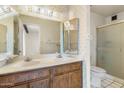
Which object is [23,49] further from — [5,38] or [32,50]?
[5,38]

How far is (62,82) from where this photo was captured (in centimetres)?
172

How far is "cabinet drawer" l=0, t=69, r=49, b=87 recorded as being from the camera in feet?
3.89

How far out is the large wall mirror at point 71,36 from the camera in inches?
82.8

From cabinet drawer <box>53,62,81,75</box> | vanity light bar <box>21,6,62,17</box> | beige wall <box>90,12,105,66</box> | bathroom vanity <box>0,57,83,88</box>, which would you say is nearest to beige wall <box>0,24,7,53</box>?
bathroom vanity <box>0,57,83,88</box>

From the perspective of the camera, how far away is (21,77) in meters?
1.29

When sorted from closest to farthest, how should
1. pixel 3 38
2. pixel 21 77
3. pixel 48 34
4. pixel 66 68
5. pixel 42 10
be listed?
1. pixel 21 77
2. pixel 3 38
3. pixel 66 68
4. pixel 42 10
5. pixel 48 34

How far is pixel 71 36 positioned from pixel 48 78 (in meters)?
1.09

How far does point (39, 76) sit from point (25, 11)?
4.00 ft

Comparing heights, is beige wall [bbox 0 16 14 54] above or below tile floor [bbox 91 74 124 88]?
above

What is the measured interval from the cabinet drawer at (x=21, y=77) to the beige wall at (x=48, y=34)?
0.71 m

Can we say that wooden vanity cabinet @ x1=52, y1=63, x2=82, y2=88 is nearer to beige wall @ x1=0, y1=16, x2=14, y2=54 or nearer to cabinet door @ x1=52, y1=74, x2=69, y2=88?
cabinet door @ x1=52, y1=74, x2=69, y2=88

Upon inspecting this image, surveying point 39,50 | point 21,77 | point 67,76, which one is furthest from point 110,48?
point 21,77

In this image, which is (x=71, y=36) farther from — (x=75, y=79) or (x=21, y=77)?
(x=21, y=77)
